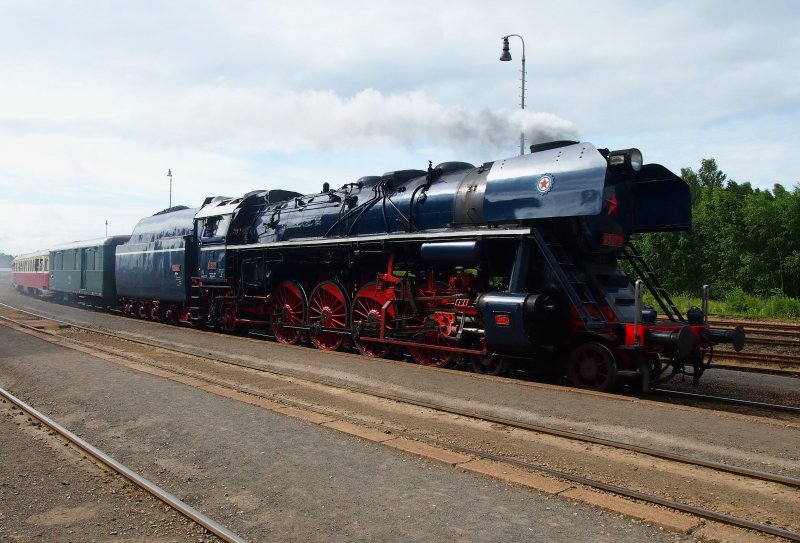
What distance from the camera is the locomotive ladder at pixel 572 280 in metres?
8.18

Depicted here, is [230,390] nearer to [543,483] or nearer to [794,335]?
[543,483]

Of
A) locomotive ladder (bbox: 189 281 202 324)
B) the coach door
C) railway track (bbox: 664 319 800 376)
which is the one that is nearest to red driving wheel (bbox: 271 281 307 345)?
locomotive ladder (bbox: 189 281 202 324)

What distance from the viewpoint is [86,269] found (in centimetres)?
2538

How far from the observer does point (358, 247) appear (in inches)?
457

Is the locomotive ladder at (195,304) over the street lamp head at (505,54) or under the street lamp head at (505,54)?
under

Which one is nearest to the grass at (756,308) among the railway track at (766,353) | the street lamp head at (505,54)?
the railway track at (766,353)

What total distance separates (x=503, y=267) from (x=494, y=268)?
0.16 m

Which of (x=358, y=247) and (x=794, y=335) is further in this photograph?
(x=794, y=335)

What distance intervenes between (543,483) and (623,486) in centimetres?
60

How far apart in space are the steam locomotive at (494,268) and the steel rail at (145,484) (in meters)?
5.18

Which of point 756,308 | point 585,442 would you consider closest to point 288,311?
point 585,442

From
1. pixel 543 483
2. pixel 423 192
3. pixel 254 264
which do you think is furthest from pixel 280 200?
pixel 543 483

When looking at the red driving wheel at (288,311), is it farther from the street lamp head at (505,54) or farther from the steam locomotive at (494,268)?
the street lamp head at (505,54)

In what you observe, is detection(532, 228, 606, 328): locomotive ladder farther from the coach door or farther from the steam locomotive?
the coach door
